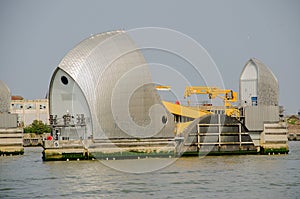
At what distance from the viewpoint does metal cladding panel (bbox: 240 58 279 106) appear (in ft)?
255

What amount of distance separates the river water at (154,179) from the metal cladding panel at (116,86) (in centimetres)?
1018

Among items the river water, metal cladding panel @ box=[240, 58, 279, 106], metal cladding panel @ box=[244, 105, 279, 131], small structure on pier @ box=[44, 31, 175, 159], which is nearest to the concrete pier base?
small structure on pier @ box=[44, 31, 175, 159]

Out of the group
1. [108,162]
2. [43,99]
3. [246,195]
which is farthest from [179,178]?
[43,99]

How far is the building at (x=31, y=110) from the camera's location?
471ft

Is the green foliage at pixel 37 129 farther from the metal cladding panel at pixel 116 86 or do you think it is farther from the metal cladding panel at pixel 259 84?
the metal cladding panel at pixel 116 86

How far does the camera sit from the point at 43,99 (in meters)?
146

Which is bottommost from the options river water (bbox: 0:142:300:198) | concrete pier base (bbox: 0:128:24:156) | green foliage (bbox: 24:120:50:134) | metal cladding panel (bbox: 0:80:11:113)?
river water (bbox: 0:142:300:198)

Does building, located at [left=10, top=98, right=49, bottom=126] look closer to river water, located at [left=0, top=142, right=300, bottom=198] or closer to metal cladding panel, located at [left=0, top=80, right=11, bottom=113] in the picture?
metal cladding panel, located at [left=0, top=80, right=11, bottom=113]

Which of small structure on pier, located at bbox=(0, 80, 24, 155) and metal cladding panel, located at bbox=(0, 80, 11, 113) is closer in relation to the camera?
small structure on pier, located at bbox=(0, 80, 24, 155)

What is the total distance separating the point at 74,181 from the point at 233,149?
1110 inches

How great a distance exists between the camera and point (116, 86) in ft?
227

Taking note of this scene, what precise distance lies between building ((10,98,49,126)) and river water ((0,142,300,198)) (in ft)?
279

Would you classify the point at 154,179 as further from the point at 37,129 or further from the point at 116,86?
the point at 37,129

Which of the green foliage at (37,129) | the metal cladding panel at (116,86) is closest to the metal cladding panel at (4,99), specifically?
the metal cladding panel at (116,86)
